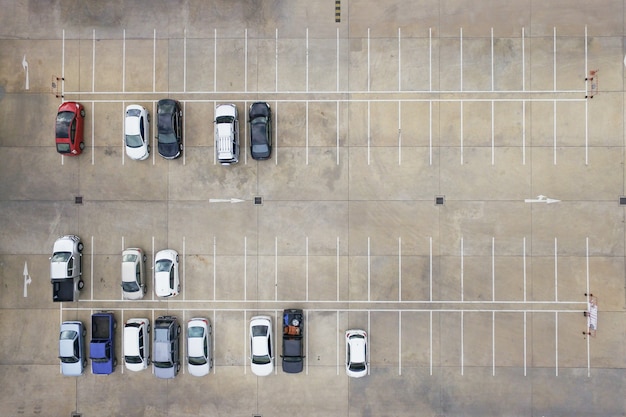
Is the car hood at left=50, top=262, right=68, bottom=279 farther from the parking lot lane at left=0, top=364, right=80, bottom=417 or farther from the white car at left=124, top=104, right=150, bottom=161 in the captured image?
the white car at left=124, top=104, right=150, bottom=161

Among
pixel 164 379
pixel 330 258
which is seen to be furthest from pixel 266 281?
pixel 164 379

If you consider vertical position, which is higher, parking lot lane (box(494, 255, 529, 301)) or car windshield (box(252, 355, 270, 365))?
parking lot lane (box(494, 255, 529, 301))

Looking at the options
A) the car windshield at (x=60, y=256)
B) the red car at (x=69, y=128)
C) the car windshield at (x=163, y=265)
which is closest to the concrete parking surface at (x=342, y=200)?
the red car at (x=69, y=128)

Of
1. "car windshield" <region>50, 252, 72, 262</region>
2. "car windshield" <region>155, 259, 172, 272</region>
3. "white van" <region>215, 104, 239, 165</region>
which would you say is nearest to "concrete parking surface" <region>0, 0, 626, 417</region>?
"white van" <region>215, 104, 239, 165</region>

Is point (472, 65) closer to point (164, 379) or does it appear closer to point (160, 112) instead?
point (160, 112)

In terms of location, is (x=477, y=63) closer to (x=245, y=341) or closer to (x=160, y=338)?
(x=245, y=341)
